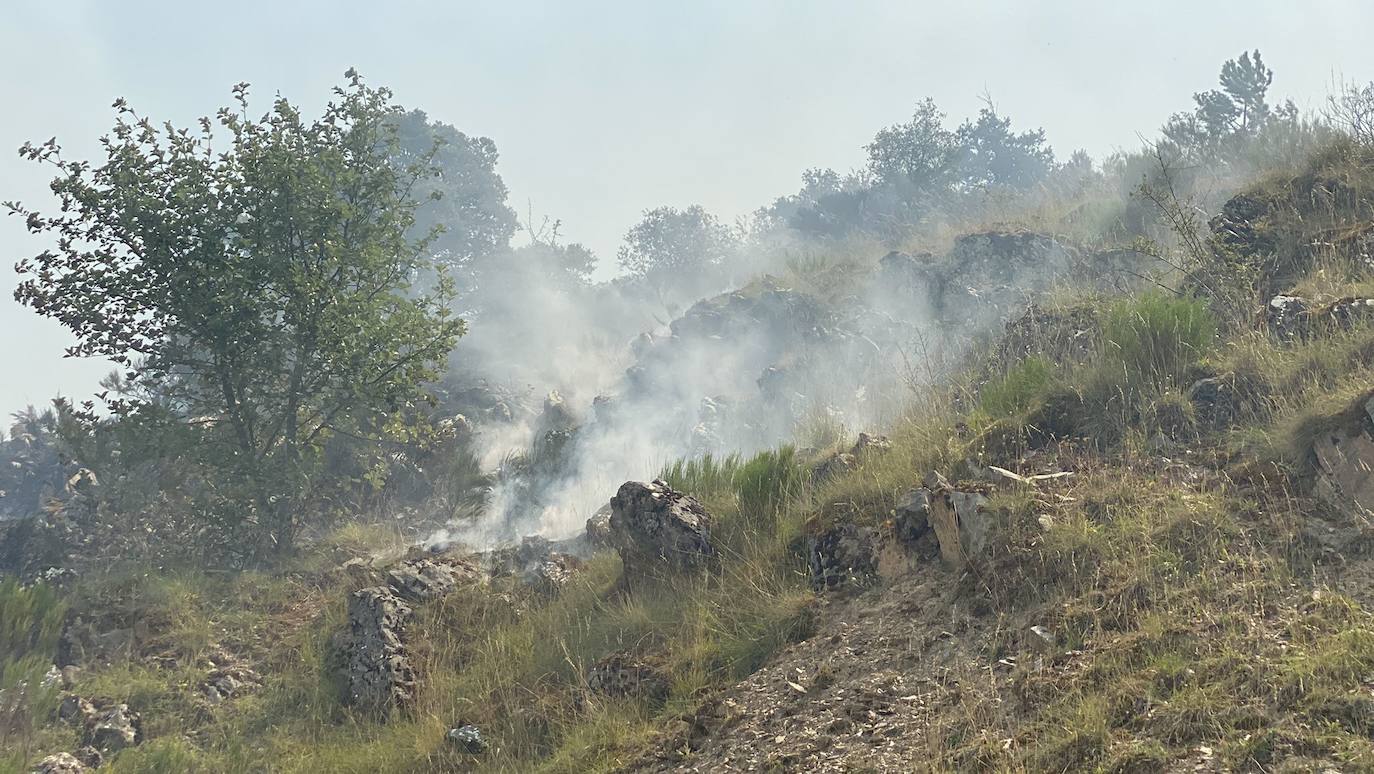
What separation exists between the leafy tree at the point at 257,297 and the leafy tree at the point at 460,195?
2492 centimetres

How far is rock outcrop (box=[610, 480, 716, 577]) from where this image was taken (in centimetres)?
697

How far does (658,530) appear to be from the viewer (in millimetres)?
7137

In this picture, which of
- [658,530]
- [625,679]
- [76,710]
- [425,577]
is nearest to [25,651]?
[76,710]

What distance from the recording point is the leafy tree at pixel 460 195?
37406 millimetres

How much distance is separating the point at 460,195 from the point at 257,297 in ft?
97.0

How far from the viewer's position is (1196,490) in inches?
215

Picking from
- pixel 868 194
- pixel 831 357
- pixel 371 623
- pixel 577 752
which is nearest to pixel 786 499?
pixel 577 752

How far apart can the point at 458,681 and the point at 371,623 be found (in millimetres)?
1084

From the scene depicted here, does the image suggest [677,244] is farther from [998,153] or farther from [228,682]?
[228,682]

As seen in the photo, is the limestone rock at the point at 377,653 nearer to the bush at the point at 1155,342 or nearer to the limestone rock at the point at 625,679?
the limestone rock at the point at 625,679

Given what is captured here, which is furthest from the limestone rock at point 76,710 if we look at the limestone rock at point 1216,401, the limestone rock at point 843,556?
the limestone rock at point 1216,401

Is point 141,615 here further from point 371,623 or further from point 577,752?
point 577,752

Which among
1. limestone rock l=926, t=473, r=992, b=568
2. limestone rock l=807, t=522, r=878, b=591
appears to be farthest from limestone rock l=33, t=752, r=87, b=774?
limestone rock l=926, t=473, r=992, b=568

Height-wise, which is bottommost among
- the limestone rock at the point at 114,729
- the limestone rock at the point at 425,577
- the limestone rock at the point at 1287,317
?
the limestone rock at the point at 114,729
